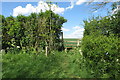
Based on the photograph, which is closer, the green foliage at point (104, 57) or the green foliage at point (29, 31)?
the green foliage at point (104, 57)

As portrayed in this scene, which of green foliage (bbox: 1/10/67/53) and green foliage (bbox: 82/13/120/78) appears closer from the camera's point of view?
green foliage (bbox: 82/13/120/78)

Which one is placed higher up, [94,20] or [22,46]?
[94,20]

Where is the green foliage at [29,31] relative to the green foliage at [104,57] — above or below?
above

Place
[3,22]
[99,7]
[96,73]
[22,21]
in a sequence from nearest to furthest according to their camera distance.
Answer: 1. [96,73]
2. [99,7]
3. [3,22]
4. [22,21]

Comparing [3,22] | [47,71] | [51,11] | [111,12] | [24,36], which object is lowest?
[47,71]

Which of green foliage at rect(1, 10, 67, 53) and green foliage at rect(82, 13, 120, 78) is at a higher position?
green foliage at rect(1, 10, 67, 53)

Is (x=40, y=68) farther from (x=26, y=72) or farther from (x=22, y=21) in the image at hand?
(x=22, y=21)

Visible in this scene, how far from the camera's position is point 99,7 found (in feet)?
19.4

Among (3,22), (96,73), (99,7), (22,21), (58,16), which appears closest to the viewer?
(96,73)

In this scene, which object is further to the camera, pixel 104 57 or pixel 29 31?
pixel 29 31

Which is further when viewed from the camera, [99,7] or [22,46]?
[22,46]

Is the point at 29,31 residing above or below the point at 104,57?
above

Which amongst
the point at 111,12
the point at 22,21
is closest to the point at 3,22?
the point at 22,21

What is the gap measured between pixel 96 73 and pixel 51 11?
528 cm
